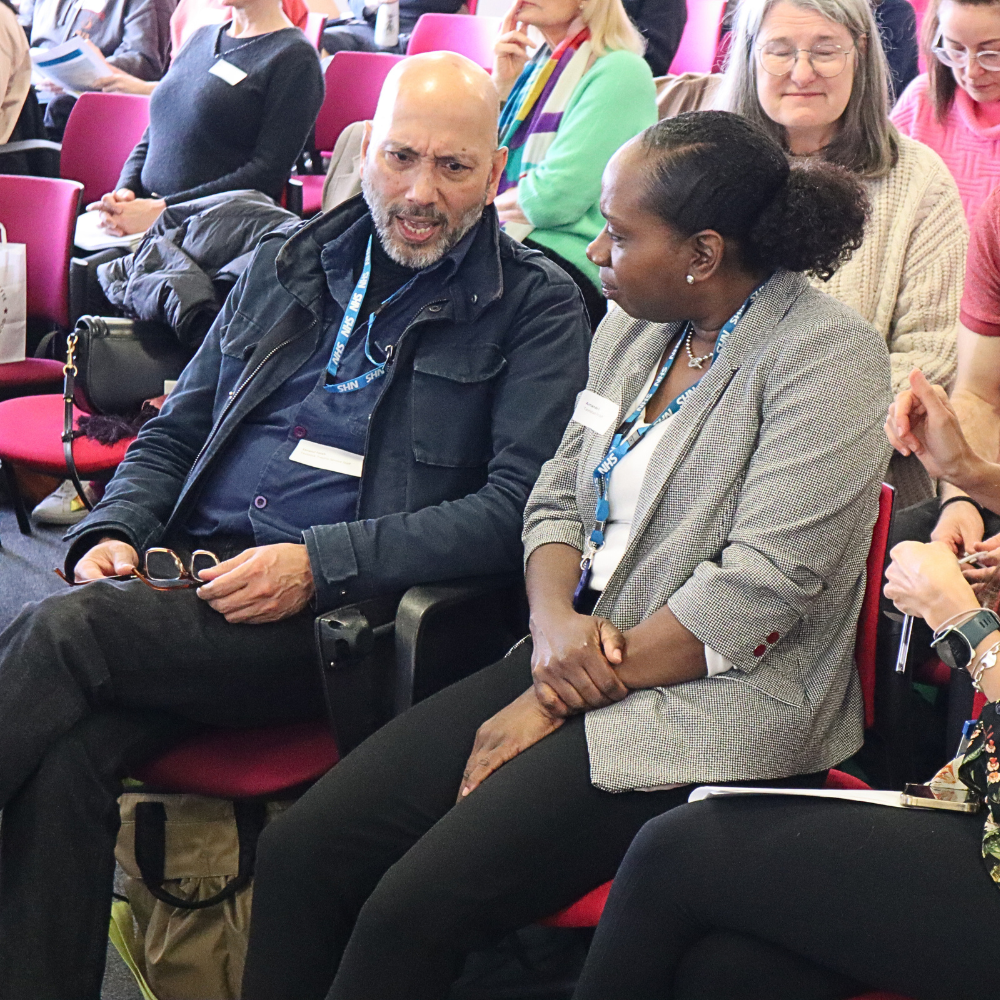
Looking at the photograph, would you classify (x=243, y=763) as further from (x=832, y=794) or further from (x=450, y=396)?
(x=832, y=794)

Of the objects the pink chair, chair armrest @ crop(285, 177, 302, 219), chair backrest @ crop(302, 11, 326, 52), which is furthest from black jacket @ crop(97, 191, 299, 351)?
chair backrest @ crop(302, 11, 326, 52)

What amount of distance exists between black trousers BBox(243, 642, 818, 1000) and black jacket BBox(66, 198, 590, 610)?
296 mm

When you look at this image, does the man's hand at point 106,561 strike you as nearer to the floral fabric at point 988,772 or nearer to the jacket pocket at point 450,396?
the jacket pocket at point 450,396

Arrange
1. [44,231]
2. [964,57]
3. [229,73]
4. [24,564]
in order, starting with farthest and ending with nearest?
[229,73], [44,231], [24,564], [964,57]

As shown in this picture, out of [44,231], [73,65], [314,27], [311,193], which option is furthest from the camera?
[314,27]

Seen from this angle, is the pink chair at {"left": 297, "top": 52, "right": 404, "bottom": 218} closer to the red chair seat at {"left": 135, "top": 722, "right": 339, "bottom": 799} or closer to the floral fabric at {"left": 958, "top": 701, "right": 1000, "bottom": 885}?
the red chair seat at {"left": 135, "top": 722, "right": 339, "bottom": 799}

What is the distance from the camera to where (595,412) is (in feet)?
5.95

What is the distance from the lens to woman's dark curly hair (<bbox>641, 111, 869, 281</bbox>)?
161 cm

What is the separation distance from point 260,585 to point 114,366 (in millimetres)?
1234

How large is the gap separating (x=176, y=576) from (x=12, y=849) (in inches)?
18.5

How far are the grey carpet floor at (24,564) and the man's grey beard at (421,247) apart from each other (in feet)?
4.23

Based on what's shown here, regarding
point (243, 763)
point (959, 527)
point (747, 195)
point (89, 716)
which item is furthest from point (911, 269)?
point (89, 716)

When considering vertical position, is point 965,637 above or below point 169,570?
above

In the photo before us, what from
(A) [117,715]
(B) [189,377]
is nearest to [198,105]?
(B) [189,377]
